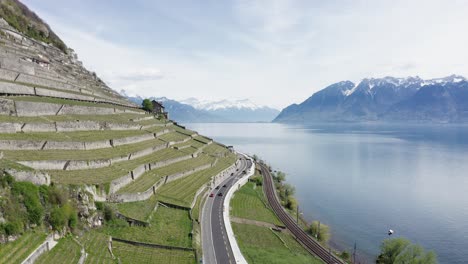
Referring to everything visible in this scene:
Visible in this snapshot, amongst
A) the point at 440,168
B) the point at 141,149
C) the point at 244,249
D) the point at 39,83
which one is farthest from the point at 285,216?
the point at 440,168

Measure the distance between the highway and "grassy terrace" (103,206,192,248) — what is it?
3500mm

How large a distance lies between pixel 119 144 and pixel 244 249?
35587 mm

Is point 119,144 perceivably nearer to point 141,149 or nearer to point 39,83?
point 141,149

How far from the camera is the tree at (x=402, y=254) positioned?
172 feet

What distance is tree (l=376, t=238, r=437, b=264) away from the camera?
52281 mm

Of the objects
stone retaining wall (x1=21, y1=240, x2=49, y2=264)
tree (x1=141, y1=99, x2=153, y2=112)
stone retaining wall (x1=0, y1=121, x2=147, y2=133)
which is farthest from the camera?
tree (x1=141, y1=99, x2=153, y2=112)

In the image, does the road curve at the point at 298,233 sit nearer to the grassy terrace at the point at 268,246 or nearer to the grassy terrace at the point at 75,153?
the grassy terrace at the point at 268,246

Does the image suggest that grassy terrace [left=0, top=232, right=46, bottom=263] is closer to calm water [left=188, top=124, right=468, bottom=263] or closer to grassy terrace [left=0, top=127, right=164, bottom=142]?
grassy terrace [left=0, top=127, right=164, bottom=142]

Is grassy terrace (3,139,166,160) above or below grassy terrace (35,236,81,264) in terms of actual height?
above

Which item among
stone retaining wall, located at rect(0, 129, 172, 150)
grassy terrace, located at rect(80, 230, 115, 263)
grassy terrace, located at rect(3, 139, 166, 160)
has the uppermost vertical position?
stone retaining wall, located at rect(0, 129, 172, 150)

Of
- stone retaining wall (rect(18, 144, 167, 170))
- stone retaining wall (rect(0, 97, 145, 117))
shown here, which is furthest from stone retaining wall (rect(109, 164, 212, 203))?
stone retaining wall (rect(0, 97, 145, 117))

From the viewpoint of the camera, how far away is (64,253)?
30.6m

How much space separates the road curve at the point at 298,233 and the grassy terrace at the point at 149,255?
27425 mm

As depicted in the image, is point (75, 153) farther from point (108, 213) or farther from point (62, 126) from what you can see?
point (108, 213)
